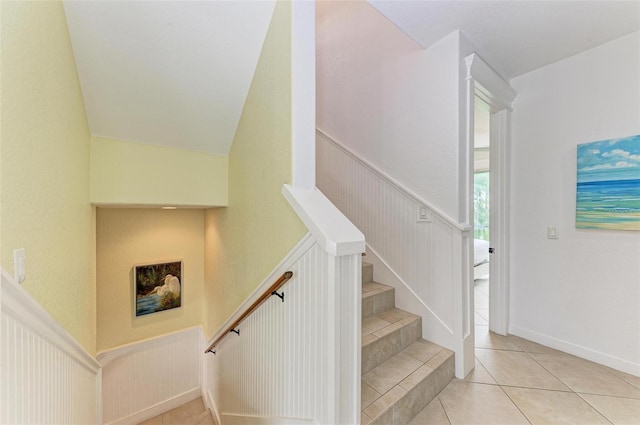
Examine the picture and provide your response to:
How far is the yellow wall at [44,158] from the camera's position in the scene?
3.00ft

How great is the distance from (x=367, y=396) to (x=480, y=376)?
1.10 meters

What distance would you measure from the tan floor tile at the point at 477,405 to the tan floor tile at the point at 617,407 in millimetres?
538

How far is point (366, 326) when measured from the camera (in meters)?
2.04

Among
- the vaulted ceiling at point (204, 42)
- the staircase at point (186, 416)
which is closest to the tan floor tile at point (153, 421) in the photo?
the staircase at point (186, 416)

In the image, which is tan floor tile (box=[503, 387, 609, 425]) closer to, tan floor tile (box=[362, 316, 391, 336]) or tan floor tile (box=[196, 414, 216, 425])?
tan floor tile (box=[362, 316, 391, 336])

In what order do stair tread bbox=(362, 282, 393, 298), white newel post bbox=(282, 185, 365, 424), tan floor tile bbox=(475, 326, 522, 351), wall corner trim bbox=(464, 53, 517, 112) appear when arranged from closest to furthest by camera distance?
1. white newel post bbox=(282, 185, 365, 424)
2. wall corner trim bbox=(464, 53, 517, 112)
3. stair tread bbox=(362, 282, 393, 298)
4. tan floor tile bbox=(475, 326, 522, 351)

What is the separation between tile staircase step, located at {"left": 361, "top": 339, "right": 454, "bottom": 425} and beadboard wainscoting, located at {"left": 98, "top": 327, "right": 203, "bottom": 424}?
2.92 meters

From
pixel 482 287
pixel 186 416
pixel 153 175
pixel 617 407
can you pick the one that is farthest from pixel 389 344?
pixel 482 287

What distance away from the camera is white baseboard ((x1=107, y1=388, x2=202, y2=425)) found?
3.13 meters

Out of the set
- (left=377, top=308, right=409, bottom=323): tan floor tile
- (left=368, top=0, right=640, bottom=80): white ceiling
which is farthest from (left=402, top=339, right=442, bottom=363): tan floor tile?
(left=368, top=0, right=640, bottom=80): white ceiling

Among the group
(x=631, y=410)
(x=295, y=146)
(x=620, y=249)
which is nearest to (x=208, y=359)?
(x=295, y=146)

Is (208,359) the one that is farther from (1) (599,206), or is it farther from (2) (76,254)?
(1) (599,206)

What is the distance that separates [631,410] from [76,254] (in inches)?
144

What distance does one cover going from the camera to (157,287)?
331 centimetres
